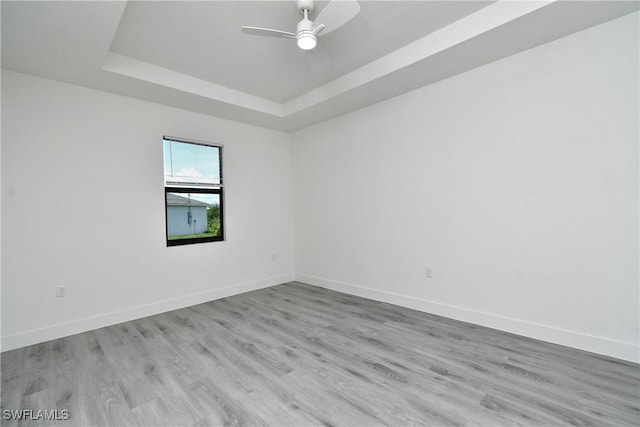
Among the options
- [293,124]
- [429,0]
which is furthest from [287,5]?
[293,124]

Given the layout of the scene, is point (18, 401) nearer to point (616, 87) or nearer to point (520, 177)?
point (520, 177)

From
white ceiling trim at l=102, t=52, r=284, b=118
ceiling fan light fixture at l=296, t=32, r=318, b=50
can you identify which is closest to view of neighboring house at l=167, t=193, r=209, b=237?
white ceiling trim at l=102, t=52, r=284, b=118

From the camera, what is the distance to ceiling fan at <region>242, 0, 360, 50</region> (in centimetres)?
198

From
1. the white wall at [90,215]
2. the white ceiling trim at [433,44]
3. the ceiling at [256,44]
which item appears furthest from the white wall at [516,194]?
the white wall at [90,215]

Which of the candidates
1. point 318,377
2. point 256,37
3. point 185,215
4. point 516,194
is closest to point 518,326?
point 516,194

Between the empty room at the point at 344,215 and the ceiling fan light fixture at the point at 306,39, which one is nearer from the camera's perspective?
the empty room at the point at 344,215

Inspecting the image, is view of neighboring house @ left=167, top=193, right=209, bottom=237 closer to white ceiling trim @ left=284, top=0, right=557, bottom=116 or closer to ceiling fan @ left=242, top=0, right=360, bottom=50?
white ceiling trim @ left=284, top=0, right=557, bottom=116

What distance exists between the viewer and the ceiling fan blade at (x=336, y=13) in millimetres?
1913

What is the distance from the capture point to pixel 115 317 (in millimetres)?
3295

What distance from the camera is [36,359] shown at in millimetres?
2502

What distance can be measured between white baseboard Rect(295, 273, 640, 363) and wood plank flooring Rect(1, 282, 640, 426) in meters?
0.10

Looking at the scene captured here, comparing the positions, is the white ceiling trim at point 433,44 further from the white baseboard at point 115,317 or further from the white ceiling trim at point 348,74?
the white baseboard at point 115,317

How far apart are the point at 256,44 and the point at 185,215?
241 centimetres

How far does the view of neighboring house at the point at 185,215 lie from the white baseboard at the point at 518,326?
2372mm
